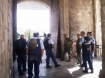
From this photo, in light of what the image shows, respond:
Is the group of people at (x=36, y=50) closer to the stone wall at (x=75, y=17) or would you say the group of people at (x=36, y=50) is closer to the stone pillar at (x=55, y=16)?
the stone wall at (x=75, y=17)

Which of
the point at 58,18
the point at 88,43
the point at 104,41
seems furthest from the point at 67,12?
the point at 104,41

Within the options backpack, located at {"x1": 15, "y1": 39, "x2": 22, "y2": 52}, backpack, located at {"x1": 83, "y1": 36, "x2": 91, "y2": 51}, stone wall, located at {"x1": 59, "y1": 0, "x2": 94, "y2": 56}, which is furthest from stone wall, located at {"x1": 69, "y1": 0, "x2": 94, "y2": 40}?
backpack, located at {"x1": 15, "y1": 39, "x2": 22, "y2": 52}

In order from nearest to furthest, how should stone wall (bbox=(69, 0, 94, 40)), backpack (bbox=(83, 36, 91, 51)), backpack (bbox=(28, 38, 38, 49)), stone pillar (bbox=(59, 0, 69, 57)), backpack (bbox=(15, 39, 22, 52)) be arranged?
backpack (bbox=(28, 38, 38, 49)), backpack (bbox=(15, 39, 22, 52)), backpack (bbox=(83, 36, 91, 51)), stone pillar (bbox=(59, 0, 69, 57)), stone wall (bbox=(69, 0, 94, 40))

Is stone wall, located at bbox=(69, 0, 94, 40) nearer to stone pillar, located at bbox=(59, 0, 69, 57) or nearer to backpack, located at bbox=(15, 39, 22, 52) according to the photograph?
stone pillar, located at bbox=(59, 0, 69, 57)

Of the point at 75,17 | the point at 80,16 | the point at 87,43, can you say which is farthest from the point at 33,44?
the point at 80,16

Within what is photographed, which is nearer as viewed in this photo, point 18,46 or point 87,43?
point 18,46

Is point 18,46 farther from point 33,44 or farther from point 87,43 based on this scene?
point 87,43

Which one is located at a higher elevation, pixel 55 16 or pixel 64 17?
pixel 55 16

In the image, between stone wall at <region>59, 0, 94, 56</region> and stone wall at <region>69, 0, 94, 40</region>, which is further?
stone wall at <region>69, 0, 94, 40</region>

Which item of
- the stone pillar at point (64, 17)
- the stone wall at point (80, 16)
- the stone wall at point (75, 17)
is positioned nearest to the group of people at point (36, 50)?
the stone pillar at point (64, 17)

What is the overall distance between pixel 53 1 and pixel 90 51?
7924 millimetres

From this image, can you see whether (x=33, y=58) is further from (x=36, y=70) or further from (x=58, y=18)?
(x=58, y=18)

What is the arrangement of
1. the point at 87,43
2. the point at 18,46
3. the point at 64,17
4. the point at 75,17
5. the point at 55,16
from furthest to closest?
the point at 55,16 < the point at 75,17 < the point at 64,17 < the point at 87,43 < the point at 18,46

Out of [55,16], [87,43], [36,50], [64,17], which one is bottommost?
[36,50]
